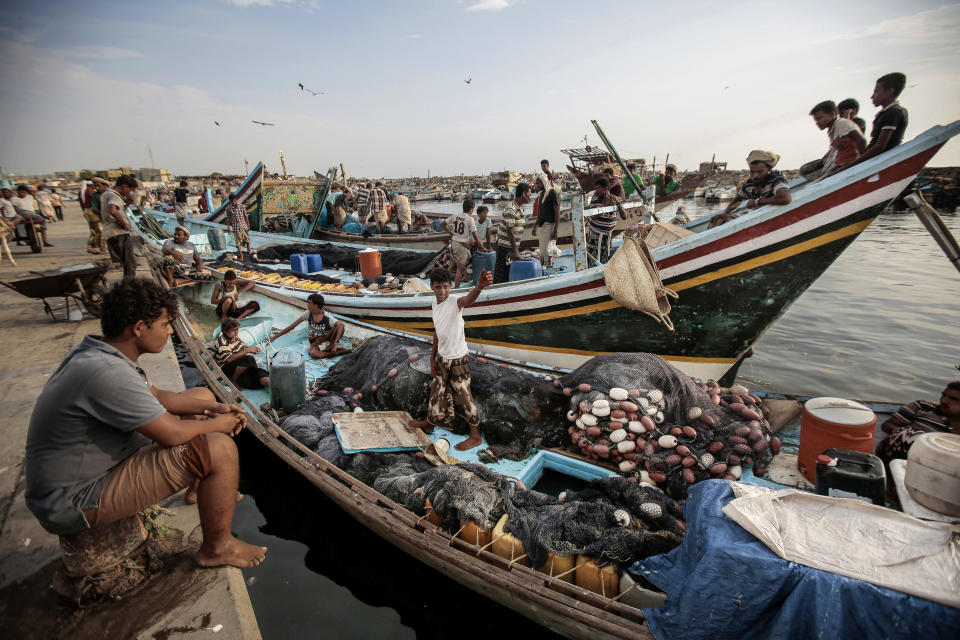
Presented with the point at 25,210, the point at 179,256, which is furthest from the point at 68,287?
the point at 25,210

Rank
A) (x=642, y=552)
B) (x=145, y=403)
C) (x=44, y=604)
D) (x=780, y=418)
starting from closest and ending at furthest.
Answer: (x=145, y=403) < (x=44, y=604) < (x=642, y=552) < (x=780, y=418)

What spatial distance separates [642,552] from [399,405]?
121 inches

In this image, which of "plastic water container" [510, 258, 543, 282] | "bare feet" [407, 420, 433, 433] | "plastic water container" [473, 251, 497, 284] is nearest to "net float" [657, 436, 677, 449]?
"bare feet" [407, 420, 433, 433]

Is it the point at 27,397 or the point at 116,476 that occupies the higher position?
the point at 116,476

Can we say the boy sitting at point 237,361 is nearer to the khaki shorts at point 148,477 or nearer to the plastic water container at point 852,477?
the khaki shorts at point 148,477

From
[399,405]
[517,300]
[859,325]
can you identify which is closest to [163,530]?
[399,405]

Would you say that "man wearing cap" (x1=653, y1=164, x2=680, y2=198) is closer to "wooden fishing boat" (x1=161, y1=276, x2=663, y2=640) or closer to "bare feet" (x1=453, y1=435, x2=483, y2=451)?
"bare feet" (x1=453, y1=435, x2=483, y2=451)

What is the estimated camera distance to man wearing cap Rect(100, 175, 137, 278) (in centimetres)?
743

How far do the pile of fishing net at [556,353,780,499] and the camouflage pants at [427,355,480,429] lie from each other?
3.31 feet

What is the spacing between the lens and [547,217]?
8.15 metres

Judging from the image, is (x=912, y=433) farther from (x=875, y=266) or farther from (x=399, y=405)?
(x=875, y=266)

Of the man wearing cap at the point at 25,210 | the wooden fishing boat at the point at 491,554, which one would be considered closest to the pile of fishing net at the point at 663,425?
the wooden fishing boat at the point at 491,554

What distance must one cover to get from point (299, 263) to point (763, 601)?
38.5 feet

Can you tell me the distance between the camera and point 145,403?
2.13m
